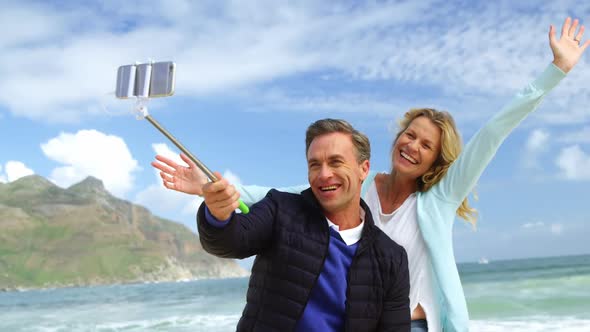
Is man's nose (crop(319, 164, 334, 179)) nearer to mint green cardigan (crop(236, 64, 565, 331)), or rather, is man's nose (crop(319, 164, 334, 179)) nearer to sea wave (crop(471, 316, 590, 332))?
mint green cardigan (crop(236, 64, 565, 331))

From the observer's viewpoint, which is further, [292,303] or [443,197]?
[443,197]

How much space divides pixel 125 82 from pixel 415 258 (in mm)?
1801

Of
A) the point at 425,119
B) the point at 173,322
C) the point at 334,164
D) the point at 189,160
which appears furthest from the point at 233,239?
the point at 173,322

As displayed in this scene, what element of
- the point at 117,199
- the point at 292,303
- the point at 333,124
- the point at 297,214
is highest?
the point at 117,199

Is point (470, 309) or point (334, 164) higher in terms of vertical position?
point (470, 309)

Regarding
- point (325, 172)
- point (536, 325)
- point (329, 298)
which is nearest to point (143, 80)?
point (325, 172)

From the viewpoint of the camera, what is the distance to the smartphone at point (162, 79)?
6.97 ft

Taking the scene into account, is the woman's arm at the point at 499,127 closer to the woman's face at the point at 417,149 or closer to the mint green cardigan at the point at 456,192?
the mint green cardigan at the point at 456,192

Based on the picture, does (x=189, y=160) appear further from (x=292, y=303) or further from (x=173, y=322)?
(x=173, y=322)

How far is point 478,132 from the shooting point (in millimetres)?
3367

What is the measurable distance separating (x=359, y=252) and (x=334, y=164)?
1.26 feet

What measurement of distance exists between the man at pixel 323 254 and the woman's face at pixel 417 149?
2.27ft

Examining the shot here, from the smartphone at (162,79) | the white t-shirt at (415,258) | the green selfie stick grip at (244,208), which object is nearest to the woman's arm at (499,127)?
the white t-shirt at (415,258)

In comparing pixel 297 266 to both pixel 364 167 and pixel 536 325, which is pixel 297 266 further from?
pixel 536 325
